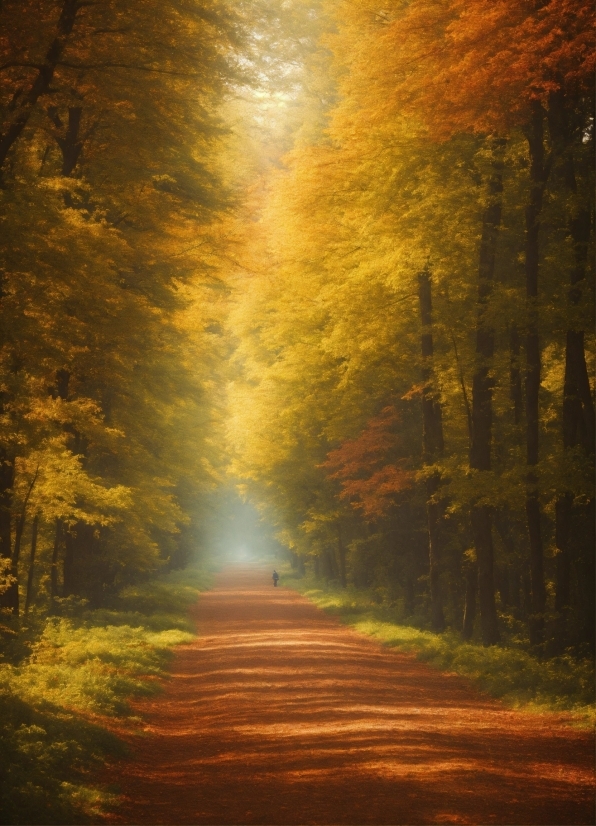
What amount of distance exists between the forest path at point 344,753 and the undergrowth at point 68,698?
0.52 metres

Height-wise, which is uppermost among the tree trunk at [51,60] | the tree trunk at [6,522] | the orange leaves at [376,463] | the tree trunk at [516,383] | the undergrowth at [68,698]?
the tree trunk at [51,60]

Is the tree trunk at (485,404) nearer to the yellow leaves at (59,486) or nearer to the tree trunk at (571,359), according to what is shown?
the tree trunk at (571,359)

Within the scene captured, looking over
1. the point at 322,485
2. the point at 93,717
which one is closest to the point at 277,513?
the point at 322,485

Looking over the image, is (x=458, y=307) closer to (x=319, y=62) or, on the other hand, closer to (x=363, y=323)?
(x=363, y=323)

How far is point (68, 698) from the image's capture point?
12.4m

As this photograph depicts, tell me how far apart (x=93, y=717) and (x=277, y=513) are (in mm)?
33239

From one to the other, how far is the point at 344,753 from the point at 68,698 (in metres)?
4.71

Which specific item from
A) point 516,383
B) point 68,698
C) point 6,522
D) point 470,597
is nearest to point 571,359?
point 516,383

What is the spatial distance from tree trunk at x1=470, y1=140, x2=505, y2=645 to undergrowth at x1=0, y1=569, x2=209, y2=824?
24.8 ft

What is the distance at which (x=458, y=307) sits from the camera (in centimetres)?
2020

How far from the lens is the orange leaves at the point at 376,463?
25.4m

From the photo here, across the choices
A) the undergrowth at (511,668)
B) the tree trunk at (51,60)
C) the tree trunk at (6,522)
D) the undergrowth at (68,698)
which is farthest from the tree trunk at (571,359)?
the tree trunk at (6,522)

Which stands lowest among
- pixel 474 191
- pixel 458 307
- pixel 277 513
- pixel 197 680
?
pixel 197 680

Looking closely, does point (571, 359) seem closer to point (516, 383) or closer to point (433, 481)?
point (516, 383)
